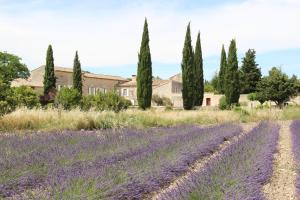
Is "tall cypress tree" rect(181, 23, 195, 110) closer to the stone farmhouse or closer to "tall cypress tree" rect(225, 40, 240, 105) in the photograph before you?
"tall cypress tree" rect(225, 40, 240, 105)

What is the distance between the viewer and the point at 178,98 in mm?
52219

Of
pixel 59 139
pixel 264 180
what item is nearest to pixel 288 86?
pixel 59 139

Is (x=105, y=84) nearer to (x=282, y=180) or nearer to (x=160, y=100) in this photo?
(x=160, y=100)

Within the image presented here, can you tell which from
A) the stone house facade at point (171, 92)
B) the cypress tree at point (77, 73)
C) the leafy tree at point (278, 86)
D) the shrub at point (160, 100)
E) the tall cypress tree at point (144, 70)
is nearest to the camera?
the tall cypress tree at point (144, 70)

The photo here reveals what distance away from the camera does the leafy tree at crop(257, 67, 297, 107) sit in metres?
37.0

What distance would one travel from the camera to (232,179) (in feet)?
18.3

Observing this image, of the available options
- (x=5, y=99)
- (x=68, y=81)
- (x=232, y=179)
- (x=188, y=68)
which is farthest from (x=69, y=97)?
(x=68, y=81)

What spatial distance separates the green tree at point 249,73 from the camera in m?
49.1

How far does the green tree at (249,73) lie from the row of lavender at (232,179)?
41.6m

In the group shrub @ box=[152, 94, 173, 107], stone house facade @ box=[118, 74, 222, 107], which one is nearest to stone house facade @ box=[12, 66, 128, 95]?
stone house facade @ box=[118, 74, 222, 107]

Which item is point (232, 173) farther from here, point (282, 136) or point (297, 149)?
point (282, 136)

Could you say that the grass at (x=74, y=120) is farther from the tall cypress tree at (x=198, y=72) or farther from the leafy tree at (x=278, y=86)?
the leafy tree at (x=278, y=86)

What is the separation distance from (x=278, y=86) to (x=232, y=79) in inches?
140

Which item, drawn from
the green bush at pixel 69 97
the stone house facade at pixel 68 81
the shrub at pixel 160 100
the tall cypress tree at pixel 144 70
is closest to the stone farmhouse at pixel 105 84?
the stone house facade at pixel 68 81
